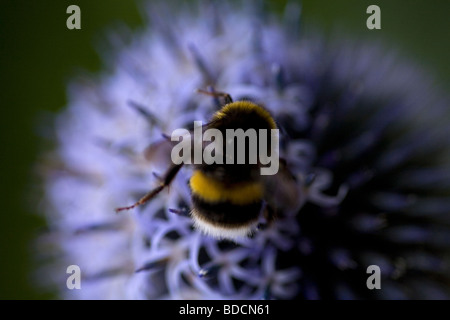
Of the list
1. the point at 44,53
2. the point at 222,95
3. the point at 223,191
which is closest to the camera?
the point at 223,191

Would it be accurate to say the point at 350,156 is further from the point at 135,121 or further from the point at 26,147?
the point at 26,147

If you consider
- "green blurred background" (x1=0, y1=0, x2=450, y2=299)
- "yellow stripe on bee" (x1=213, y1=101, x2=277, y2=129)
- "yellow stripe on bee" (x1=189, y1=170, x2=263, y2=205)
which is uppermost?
"green blurred background" (x1=0, y1=0, x2=450, y2=299)

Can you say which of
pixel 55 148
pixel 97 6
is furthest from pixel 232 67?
pixel 97 6

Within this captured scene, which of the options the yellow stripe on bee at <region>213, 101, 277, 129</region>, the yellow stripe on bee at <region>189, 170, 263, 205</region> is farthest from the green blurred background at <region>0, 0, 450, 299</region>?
the yellow stripe on bee at <region>189, 170, 263, 205</region>

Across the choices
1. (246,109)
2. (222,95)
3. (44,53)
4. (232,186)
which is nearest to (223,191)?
(232,186)

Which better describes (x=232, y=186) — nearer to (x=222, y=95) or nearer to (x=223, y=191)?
(x=223, y=191)

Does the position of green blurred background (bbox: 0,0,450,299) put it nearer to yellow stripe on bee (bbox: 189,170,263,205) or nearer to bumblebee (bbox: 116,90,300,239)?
bumblebee (bbox: 116,90,300,239)
